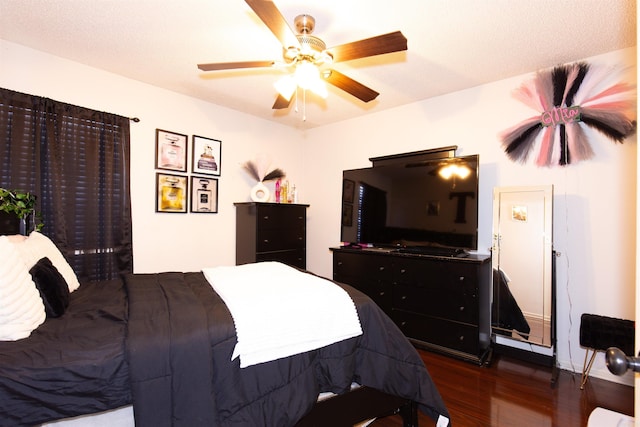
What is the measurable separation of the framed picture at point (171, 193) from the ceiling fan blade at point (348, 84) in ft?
6.66

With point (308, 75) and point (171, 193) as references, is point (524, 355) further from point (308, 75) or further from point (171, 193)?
point (171, 193)

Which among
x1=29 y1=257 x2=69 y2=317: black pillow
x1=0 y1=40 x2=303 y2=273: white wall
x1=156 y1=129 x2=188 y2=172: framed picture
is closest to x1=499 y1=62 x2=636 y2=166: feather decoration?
x1=0 y1=40 x2=303 y2=273: white wall

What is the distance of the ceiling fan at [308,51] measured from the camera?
1.56 meters

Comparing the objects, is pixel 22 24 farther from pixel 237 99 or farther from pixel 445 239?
pixel 445 239

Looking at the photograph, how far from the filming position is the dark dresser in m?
3.50

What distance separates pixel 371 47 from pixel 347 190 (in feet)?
7.13

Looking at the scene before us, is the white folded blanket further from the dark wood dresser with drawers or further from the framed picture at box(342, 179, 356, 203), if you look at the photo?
the framed picture at box(342, 179, 356, 203)

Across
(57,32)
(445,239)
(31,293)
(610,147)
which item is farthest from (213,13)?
(610,147)

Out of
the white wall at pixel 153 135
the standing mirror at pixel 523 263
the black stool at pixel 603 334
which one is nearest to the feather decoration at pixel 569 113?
the standing mirror at pixel 523 263

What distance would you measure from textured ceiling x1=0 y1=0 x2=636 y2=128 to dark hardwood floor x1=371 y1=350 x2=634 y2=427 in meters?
2.50

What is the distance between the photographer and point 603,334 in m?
2.21

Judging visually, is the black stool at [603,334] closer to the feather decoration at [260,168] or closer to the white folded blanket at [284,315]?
the white folded blanket at [284,315]

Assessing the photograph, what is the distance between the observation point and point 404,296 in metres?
2.96

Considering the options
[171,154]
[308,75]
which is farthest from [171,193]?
[308,75]
